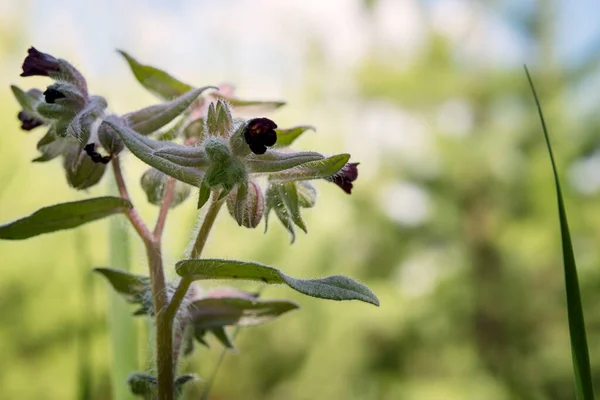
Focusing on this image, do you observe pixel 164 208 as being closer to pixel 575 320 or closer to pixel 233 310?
pixel 233 310

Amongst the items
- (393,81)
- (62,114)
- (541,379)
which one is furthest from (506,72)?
(62,114)

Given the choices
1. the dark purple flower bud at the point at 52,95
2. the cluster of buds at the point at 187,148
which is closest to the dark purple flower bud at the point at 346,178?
the cluster of buds at the point at 187,148

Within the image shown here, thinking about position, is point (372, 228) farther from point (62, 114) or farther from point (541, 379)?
point (62, 114)

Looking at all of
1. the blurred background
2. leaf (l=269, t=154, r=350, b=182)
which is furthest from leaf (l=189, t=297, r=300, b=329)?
the blurred background

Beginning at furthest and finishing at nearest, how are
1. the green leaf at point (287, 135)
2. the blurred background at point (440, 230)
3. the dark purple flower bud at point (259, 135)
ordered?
the blurred background at point (440, 230) → the green leaf at point (287, 135) → the dark purple flower bud at point (259, 135)

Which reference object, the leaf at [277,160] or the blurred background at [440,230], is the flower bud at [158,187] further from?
the blurred background at [440,230]

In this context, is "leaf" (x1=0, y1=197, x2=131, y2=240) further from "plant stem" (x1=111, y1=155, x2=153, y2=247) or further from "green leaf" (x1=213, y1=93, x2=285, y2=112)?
"green leaf" (x1=213, y1=93, x2=285, y2=112)

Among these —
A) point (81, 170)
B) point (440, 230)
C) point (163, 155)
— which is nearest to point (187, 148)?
point (163, 155)
